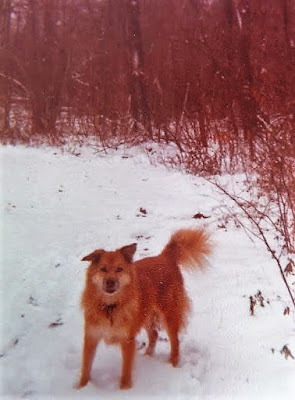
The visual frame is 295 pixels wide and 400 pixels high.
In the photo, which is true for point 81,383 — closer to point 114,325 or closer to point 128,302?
point 114,325

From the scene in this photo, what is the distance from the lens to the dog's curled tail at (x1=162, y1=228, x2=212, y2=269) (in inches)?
109

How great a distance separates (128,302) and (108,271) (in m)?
0.21

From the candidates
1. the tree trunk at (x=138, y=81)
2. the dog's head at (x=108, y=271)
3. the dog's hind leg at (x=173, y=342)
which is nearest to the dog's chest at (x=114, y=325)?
the dog's head at (x=108, y=271)

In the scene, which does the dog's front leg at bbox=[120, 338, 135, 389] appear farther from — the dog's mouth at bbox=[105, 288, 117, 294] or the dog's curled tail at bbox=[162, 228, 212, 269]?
the dog's curled tail at bbox=[162, 228, 212, 269]

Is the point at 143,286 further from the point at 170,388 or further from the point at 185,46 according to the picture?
the point at 185,46

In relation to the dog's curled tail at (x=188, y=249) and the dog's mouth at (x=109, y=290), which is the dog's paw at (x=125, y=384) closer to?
the dog's mouth at (x=109, y=290)

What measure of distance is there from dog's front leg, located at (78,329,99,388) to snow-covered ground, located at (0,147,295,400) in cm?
6

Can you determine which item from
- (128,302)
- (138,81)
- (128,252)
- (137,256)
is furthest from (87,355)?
(138,81)

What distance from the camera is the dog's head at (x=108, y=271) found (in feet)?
7.64

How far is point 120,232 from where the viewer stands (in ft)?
12.2

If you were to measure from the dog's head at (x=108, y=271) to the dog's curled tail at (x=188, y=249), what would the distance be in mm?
444

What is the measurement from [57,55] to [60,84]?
471 mm

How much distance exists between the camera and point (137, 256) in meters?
3.34

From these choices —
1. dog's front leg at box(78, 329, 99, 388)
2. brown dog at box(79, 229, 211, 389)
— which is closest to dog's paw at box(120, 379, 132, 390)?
brown dog at box(79, 229, 211, 389)
